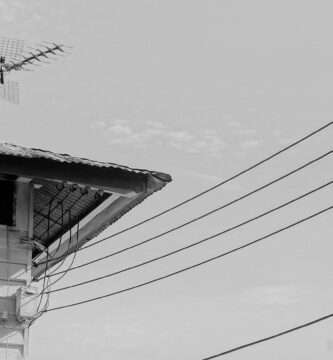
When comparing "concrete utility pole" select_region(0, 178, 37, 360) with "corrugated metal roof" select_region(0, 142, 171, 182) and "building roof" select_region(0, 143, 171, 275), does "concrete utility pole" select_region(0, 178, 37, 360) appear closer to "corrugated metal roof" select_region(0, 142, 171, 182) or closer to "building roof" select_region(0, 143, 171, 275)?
"building roof" select_region(0, 143, 171, 275)

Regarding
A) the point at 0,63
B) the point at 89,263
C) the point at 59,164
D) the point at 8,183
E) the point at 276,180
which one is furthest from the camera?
the point at 0,63

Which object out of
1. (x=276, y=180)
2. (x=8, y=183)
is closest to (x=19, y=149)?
(x=8, y=183)

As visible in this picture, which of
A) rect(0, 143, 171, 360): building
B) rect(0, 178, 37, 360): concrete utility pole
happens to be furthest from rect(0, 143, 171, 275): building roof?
rect(0, 178, 37, 360): concrete utility pole

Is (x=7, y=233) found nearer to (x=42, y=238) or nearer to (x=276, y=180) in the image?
(x=42, y=238)

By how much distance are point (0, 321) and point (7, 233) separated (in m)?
1.52

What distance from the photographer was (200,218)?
12938 millimetres

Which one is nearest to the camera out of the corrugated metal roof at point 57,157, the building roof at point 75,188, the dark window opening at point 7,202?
the corrugated metal roof at point 57,157

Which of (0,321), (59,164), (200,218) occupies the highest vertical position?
(59,164)

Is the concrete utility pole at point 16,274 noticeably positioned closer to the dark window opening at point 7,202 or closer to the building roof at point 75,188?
the dark window opening at point 7,202

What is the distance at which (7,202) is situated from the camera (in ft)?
44.3

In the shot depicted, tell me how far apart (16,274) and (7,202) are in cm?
127

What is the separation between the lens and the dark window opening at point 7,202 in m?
13.5

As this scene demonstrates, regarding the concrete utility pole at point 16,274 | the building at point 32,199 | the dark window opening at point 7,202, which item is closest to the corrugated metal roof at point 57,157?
the building at point 32,199

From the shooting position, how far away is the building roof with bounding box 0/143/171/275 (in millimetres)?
12625
